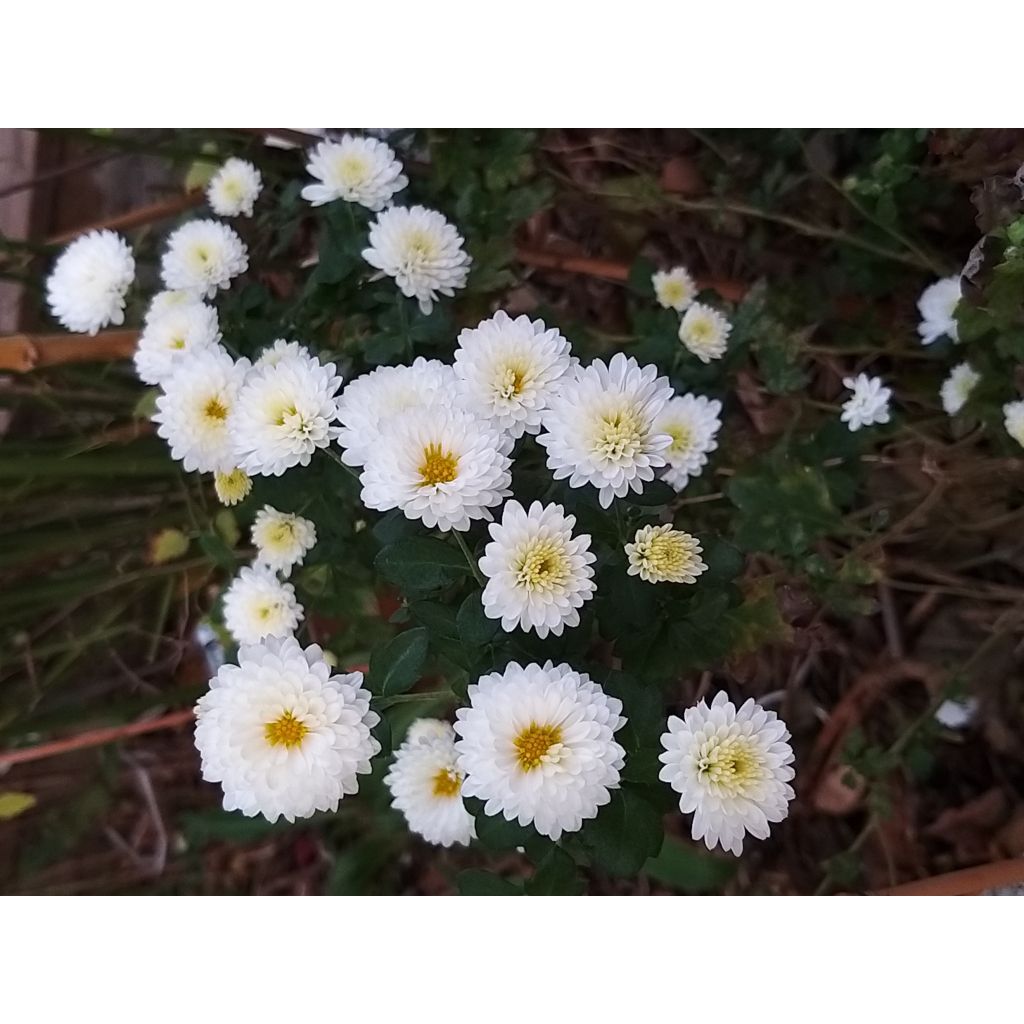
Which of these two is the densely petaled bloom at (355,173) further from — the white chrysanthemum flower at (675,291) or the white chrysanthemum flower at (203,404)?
the white chrysanthemum flower at (675,291)

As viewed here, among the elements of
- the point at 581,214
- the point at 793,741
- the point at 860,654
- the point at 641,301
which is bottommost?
the point at 793,741

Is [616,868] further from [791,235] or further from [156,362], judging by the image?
[791,235]

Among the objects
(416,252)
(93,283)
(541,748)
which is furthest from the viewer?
(93,283)

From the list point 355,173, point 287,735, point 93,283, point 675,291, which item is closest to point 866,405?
point 675,291

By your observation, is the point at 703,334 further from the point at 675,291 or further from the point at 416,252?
the point at 416,252
